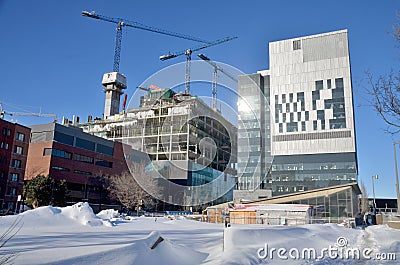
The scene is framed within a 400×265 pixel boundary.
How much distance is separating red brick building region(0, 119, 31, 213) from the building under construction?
35935mm

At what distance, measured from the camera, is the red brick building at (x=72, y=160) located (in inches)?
2442

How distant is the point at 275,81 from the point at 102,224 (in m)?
59.5

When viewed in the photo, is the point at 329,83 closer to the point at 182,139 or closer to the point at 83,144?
the point at 182,139

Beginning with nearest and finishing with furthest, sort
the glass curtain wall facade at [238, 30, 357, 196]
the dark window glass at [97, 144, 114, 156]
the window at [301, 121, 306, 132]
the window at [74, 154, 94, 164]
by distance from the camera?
1. the window at [74, 154, 94, 164]
2. the glass curtain wall facade at [238, 30, 357, 196]
3. the window at [301, 121, 306, 132]
4. the dark window glass at [97, 144, 114, 156]

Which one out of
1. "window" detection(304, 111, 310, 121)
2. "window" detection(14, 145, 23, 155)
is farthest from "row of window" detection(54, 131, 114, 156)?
"window" detection(304, 111, 310, 121)

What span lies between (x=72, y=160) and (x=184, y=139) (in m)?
35.3

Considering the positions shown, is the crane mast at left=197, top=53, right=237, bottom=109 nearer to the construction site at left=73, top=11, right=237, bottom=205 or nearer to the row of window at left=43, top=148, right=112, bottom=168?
the construction site at left=73, top=11, right=237, bottom=205

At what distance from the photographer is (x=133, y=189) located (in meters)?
66.6

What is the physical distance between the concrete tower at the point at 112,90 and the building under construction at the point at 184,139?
2220cm

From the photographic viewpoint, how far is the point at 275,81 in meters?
76.8

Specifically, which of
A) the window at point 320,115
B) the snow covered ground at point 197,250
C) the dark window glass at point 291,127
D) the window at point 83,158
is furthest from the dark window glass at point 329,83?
the snow covered ground at point 197,250

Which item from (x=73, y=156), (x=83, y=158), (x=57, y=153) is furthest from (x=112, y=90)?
(x=57, y=153)

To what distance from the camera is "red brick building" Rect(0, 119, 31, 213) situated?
170 ft

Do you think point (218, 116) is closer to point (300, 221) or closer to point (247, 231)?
A: point (300, 221)
